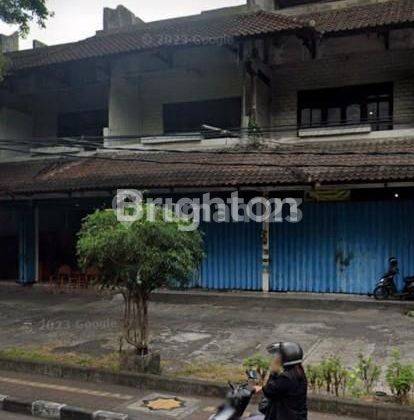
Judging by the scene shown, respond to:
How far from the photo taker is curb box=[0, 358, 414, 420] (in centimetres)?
610

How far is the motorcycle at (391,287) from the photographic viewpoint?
1226cm

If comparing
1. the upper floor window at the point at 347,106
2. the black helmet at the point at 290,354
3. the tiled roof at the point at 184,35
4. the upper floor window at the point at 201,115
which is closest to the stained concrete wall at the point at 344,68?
the upper floor window at the point at 347,106

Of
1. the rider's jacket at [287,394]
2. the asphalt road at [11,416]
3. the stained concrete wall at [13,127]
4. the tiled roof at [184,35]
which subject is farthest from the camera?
the stained concrete wall at [13,127]

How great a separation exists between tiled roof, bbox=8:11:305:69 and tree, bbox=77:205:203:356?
8.23 meters

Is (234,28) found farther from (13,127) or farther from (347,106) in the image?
(13,127)

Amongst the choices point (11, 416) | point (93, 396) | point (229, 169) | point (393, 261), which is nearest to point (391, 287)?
point (393, 261)

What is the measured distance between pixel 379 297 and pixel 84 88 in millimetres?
12505

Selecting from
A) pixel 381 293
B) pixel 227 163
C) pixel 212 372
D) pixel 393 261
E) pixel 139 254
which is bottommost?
pixel 212 372

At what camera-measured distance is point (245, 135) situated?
48.6 feet

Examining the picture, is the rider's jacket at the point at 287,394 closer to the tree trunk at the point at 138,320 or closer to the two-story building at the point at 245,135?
the tree trunk at the point at 138,320

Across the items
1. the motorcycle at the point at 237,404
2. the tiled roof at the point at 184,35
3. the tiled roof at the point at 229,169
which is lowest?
the motorcycle at the point at 237,404

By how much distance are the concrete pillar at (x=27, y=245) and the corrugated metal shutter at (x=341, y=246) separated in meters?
8.07

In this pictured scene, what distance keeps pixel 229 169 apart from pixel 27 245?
7.70 metres

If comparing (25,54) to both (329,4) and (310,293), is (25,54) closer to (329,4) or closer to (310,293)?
(329,4)
